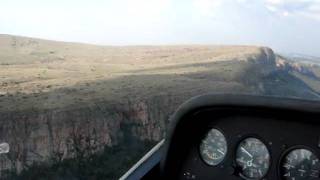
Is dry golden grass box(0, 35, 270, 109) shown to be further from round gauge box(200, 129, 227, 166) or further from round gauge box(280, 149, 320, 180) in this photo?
round gauge box(280, 149, 320, 180)

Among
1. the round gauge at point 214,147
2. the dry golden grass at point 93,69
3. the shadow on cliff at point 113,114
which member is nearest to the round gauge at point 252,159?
the round gauge at point 214,147

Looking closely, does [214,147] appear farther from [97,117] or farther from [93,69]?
[93,69]

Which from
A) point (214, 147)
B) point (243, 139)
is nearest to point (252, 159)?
point (243, 139)

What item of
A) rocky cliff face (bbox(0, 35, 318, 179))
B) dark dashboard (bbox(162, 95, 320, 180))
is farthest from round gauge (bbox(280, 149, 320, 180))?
rocky cliff face (bbox(0, 35, 318, 179))

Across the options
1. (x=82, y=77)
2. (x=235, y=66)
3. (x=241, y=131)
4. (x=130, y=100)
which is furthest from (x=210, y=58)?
(x=241, y=131)

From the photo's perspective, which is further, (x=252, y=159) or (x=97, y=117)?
(x=97, y=117)

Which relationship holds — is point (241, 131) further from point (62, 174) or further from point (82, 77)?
point (82, 77)
